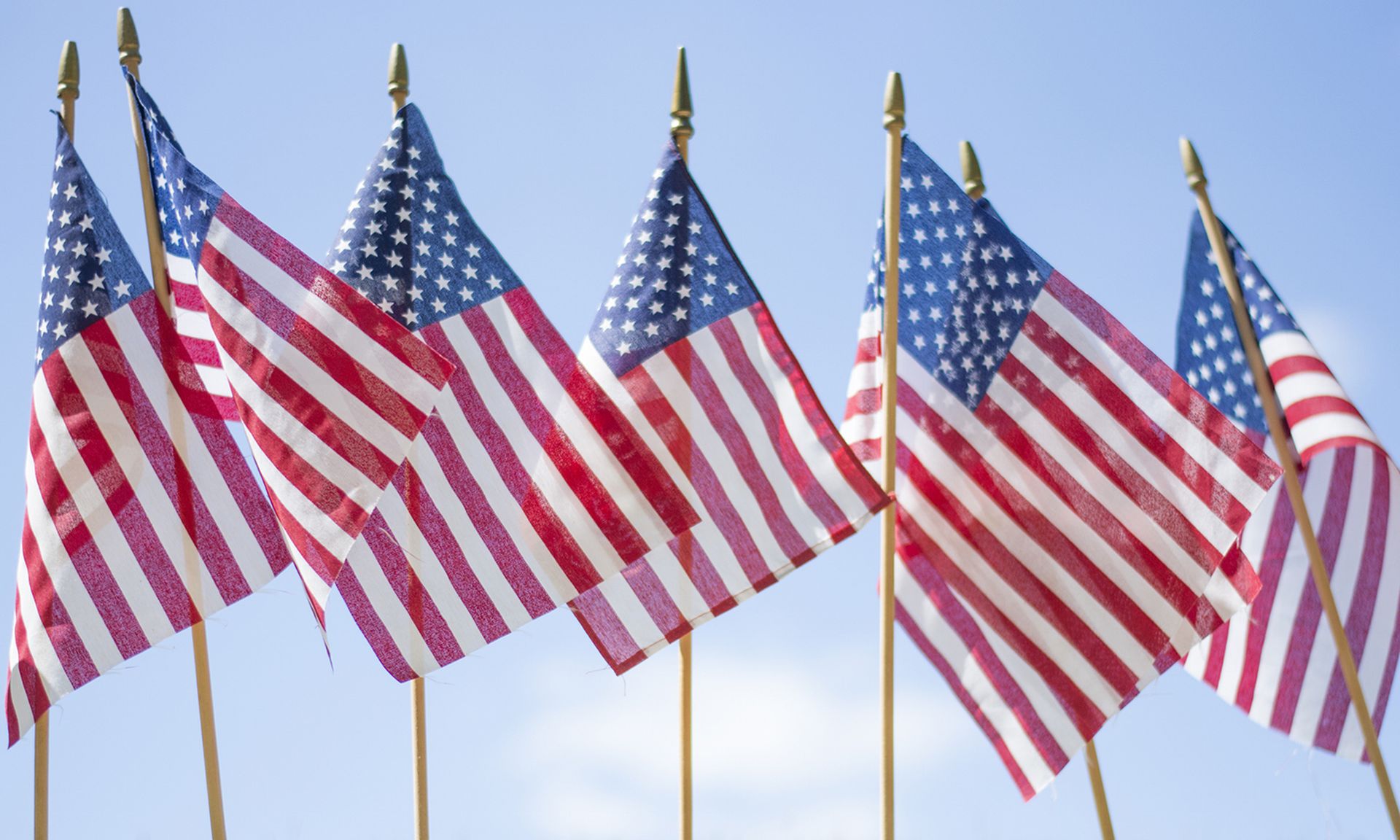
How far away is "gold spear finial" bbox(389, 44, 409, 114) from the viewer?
14.7m

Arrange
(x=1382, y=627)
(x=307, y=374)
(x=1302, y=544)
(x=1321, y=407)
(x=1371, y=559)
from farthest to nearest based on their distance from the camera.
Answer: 1. (x=1302, y=544)
2. (x=1371, y=559)
3. (x=1382, y=627)
4. (x=1321, y=407)
5. (x=307, y=374)

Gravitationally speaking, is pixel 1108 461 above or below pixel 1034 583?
above

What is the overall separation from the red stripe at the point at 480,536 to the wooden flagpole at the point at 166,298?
6.19 feet

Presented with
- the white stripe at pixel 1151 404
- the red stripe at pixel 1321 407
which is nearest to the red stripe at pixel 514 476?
the white stripe at pixel 1151 404

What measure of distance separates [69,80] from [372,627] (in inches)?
216

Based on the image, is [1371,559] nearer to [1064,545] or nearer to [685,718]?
[1064,545]

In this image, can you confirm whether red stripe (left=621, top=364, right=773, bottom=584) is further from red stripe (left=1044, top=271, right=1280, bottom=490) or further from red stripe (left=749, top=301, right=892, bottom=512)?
red stripe (left=1044, top=271, right=1280, bottom=490)

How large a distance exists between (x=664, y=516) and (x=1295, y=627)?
5.64 m

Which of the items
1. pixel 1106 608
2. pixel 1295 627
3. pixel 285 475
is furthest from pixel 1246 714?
pixel 285 475

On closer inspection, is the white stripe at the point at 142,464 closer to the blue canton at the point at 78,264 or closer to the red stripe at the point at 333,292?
the blue canton at the point at 78,264

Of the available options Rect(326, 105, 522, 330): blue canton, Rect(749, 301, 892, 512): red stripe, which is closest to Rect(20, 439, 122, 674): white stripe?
Rect(326, 105, 522, 330): blue canton

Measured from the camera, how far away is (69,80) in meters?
14.7

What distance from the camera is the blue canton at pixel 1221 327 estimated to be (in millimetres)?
15125

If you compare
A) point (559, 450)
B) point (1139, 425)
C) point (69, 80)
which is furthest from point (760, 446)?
point (69, 80)
